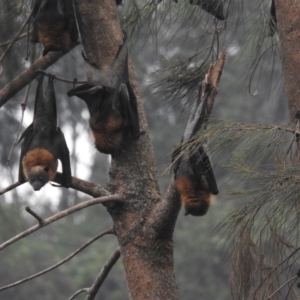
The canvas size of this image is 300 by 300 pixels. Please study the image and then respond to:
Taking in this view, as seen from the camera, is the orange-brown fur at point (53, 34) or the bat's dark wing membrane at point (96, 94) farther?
the orange-brown fur at point (53, 34)

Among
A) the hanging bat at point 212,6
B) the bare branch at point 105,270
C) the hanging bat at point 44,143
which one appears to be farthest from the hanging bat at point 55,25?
the bare branch at point 105,270

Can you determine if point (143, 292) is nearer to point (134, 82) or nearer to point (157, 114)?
point (134, 82)

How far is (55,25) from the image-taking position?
4.17 metres

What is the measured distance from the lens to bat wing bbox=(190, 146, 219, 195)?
3.71 metres

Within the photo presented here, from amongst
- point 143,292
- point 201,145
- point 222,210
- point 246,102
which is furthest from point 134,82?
point 246,102

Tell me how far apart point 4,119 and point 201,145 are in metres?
2.81

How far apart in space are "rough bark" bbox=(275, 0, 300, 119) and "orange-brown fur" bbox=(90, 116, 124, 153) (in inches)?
33.2

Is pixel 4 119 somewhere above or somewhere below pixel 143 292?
above

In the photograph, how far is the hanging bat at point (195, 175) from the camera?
3.57 metres

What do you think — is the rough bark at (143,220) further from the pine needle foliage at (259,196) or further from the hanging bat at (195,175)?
the pine needle foliage at (259,196)

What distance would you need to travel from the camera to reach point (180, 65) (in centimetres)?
499

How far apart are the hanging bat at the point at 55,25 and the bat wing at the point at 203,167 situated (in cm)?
100

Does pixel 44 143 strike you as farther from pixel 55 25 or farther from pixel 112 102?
pixel 55 25

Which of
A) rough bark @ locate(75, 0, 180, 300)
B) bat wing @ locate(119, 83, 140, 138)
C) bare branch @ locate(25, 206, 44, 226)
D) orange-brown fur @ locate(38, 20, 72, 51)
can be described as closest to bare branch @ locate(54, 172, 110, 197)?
rough bark @ locate(75, 0, 180, 300)
